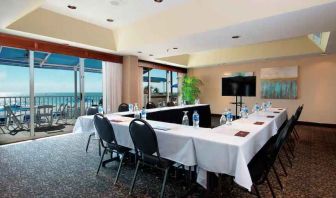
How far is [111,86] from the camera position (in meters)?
6.14

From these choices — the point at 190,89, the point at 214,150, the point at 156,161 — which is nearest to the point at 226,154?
the point at 214,150

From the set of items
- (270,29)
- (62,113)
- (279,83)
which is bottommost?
(62,113)

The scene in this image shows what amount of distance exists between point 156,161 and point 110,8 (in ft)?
10.7

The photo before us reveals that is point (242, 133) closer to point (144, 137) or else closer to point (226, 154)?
point (226, 154)

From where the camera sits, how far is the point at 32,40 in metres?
4.39

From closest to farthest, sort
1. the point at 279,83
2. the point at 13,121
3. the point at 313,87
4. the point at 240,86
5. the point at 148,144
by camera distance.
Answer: the point at 148,144, the point at 13,121, the point at 313,87, the point at 279,83, the point at 240,86

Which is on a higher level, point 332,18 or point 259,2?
point 259,2

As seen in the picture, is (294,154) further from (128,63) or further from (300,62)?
(128,63)

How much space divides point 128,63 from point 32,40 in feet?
8.65

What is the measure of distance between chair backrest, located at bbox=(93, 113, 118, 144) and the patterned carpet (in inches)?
22.7

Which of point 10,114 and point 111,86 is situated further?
point 111,86

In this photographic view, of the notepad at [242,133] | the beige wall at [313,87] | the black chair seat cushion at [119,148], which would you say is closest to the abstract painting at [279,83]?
the beige wall at [313,87]

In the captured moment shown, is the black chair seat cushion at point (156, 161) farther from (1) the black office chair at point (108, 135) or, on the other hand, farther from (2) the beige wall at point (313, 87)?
(2) the beige wall at point (313, 87)

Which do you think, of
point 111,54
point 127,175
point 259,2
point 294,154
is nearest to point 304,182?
point 294,154
